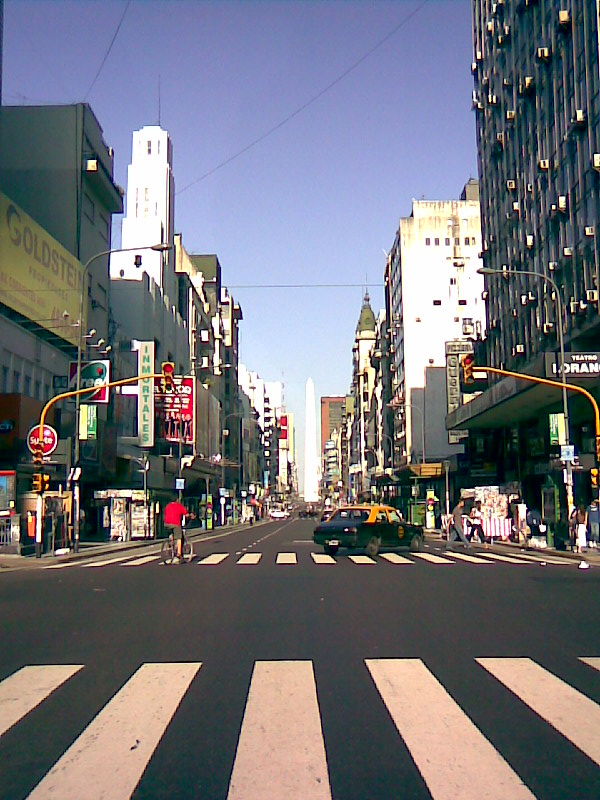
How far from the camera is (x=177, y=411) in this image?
221ft

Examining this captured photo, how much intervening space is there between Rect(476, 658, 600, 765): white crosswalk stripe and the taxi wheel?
60.4 ft

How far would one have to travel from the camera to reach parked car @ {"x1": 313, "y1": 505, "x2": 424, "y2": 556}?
88.7 ft

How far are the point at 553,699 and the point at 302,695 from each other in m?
2.19

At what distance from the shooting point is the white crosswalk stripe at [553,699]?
6.09m

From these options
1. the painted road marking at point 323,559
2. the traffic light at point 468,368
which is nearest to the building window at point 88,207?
the painted road marking at point 323,559

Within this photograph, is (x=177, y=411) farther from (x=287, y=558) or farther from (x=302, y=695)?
(x=302, y=695)

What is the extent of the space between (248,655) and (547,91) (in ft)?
132

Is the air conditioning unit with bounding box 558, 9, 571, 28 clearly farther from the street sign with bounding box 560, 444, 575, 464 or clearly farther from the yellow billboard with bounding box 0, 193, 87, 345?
the yellow billboard with bounding box 0, 193, 87, 345

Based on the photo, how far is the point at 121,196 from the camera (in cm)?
5566

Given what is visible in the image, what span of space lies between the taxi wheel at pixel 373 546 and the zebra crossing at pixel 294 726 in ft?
60.2

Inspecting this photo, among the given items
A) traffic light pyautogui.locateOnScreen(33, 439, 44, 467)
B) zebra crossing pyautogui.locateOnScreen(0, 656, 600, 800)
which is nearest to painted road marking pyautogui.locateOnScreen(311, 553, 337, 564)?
traffic light pyautogui.locateOnScreen(33, 439, 44, 467)

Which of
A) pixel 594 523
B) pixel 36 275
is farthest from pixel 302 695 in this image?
pixel 36 275

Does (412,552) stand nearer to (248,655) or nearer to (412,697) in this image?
(248,655)

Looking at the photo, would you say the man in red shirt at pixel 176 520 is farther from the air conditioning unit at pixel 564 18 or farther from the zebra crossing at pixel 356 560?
the air conditioning unit at pixel 564 18
